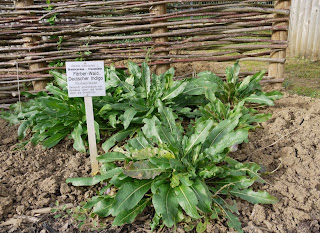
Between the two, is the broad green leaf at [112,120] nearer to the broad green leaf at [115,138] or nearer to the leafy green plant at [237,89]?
the broad green leaf at [115,138]

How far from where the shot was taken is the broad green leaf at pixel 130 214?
6.65 feet

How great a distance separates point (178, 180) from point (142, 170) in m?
0.27

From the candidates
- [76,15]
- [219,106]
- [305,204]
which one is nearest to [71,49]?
[76,15]

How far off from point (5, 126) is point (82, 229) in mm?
2114

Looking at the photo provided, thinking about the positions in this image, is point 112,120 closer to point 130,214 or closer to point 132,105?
point 132,105

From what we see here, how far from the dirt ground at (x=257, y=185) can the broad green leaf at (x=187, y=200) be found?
0.20 m

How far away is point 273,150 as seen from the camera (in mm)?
2799

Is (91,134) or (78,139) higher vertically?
(91,134)

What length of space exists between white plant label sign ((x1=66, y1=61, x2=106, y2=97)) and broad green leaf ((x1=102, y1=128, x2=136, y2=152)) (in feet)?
1.87

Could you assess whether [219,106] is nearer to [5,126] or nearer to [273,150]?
[273,150]

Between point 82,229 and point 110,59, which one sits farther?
point 110,59

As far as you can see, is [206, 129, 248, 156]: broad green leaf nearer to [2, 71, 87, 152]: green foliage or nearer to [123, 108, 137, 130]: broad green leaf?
[123, 108, 137, 130]: broad green leaf

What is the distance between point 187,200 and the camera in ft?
6.55

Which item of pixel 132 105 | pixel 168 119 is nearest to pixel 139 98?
pixel 132 105
